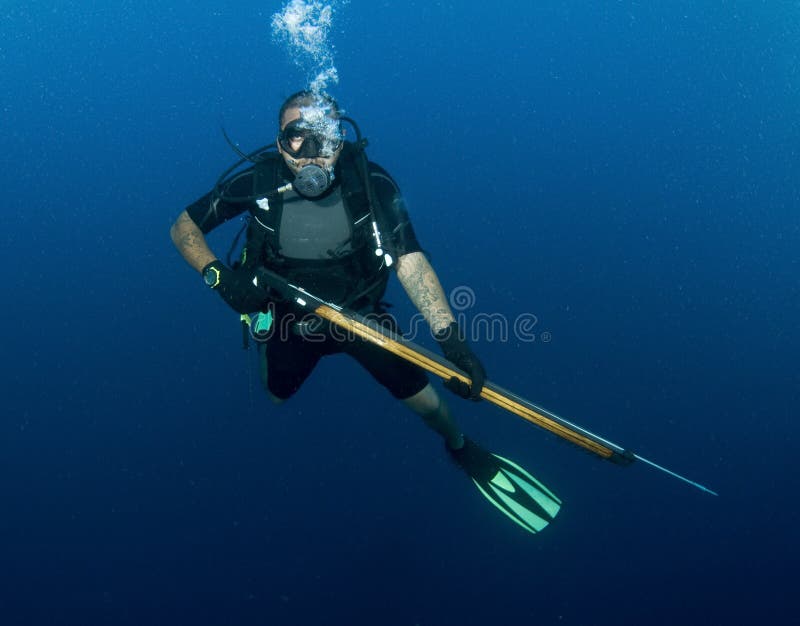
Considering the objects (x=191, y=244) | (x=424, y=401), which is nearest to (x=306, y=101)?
(x=191, y=244)

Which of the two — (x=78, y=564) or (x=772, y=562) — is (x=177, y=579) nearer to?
(x=78, y=564)

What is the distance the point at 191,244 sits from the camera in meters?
3.33

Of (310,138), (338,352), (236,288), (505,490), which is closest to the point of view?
(310,138)

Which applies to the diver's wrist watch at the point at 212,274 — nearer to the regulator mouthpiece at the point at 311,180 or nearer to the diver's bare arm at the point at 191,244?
the diver's bare arm at the point at 191,244

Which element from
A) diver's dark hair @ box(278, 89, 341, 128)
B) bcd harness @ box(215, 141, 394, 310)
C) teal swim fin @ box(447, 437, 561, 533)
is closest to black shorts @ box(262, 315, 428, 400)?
bcd harness @ box(215, 141, 394, 310)

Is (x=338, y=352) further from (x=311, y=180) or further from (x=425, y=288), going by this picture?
(x=311, y=180)

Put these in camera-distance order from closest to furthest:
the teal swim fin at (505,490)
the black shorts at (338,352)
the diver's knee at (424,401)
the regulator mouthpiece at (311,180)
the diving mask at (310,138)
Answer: the regulator mouthpiece at (311,180)
the diving mask at (310,138)
the black shorts at (338,352)
the diver's knee at (424,401)
the teal swim fin at (505,490)

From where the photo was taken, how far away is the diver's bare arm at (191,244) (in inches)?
130

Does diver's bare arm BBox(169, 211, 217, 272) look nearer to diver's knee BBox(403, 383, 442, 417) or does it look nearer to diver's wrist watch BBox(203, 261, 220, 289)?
diver's wrist watch BBox(203, 261, 220, 289)

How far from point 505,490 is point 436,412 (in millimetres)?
1059

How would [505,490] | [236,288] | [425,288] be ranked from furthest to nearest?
[505,490], [425,288], [236,288]

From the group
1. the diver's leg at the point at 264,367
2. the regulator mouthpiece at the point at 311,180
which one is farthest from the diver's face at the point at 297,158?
the diver's leg at the point at 264,367

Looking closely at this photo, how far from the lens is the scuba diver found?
3029 mm

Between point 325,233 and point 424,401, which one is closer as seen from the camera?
point 325,233
